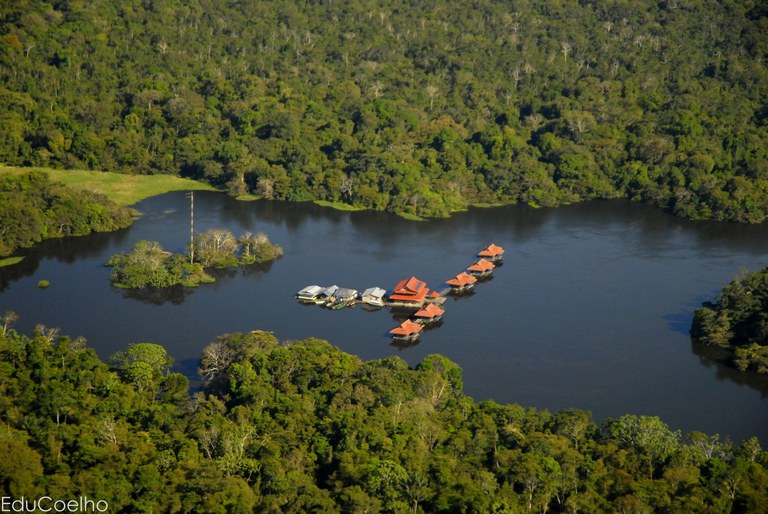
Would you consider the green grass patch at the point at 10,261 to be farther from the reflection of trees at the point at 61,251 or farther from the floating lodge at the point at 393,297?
the floating lodge at the point at 393,297

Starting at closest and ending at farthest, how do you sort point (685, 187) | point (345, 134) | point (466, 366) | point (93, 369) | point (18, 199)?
point (93, 369)
point (466, 366)
point (18, 199)
point (685, 187)
point (345, 134)

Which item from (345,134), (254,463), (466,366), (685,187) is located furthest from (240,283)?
(685,187)

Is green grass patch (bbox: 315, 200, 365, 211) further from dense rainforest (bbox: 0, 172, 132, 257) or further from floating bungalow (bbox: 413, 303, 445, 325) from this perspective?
floating bungalow (bbox: 413, 303, 445, 325)

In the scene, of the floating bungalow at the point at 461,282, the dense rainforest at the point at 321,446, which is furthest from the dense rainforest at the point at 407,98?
the dense rainforest at the point at 321,446

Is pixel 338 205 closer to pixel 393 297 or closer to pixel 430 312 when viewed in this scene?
pixel 393 297

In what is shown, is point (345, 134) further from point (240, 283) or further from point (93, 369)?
point (93, 369)
